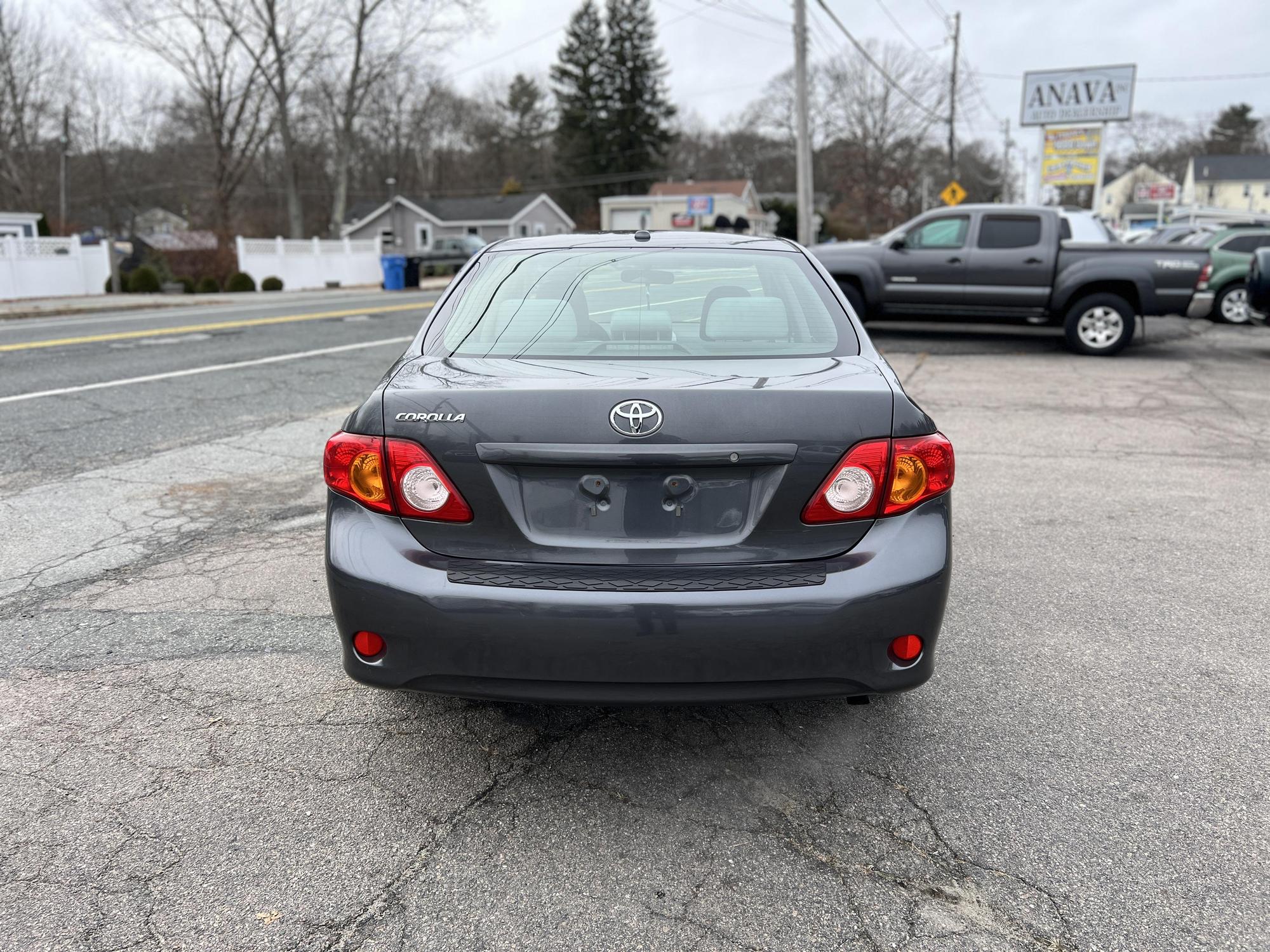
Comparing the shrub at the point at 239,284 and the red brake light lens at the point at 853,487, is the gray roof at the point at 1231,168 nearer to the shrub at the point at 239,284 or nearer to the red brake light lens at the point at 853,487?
the shrub at the point at 239,284

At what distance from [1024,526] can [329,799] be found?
13.5ft

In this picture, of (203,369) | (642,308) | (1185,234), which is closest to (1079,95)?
(1185,234)

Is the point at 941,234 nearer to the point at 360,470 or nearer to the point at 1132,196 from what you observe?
the point at 360,470

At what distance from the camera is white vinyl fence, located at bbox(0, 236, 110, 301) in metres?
25.1

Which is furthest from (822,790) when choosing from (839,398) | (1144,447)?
(1144,447)

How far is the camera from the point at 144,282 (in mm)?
28172

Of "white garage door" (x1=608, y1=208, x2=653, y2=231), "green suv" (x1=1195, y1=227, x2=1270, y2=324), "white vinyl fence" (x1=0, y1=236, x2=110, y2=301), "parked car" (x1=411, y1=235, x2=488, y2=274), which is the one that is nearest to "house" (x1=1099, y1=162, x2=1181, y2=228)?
"white garage door" (x1=608, y1=208, x2=653, y2=231)

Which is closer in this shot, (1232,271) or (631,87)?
(1232,271)

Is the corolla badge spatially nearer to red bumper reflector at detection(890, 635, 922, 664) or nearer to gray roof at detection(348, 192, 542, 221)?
red bumper reflector at detection(890, 635, 922, 664)

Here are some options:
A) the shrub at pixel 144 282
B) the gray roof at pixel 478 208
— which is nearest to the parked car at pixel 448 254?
the shrub at pixel 144 282

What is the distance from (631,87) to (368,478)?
2965 inches

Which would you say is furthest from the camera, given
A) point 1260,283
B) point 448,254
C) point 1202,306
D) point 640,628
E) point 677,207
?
point 677,207

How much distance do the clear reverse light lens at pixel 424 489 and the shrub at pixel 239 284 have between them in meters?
31.0

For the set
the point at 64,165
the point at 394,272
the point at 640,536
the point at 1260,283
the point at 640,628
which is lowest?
the point at 640,628
